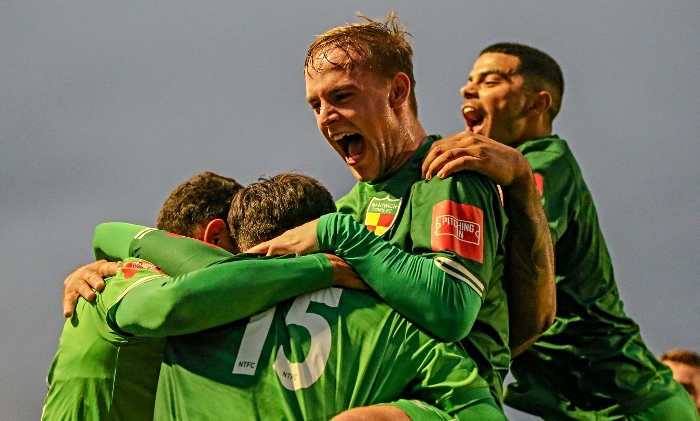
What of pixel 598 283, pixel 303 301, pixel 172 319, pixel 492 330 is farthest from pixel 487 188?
pixel 598 283

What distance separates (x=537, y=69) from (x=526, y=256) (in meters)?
3.34

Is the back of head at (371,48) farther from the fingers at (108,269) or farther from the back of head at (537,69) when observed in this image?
the back of head at (537,69)

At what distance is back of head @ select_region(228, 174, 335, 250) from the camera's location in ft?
19.7

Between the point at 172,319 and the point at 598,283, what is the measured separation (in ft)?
13.4

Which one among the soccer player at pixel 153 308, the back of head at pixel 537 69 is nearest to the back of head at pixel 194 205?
the soccer player at pixel 153 308

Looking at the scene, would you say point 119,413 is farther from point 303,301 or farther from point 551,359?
point 551,359

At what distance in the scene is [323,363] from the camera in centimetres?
547

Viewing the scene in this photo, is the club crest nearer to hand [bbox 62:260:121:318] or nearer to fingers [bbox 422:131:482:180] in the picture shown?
fingers [bbox 422:131:482:180]

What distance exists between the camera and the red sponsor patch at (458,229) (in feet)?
19.1

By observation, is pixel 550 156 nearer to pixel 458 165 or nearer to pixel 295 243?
pixel 458 165

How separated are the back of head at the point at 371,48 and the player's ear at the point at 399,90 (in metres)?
0.03

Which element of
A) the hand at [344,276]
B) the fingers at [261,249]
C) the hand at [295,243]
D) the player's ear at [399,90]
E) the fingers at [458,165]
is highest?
the player's ear at [399,90]

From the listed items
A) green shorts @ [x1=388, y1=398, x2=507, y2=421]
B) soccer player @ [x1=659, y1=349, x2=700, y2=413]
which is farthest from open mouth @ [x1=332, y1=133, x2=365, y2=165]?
soccer player @ [x1=659, y1=349, x2=700, y2=413]

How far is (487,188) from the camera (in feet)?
20.5
